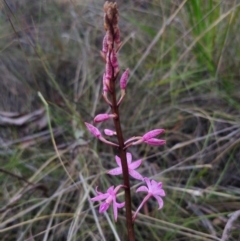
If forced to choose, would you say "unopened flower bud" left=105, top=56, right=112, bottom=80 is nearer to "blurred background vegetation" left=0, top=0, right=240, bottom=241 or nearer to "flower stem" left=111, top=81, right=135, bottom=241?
"flower stem" left=111, top=81, right=135, bottom=241

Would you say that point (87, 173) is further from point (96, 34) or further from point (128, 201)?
point (96, 34)

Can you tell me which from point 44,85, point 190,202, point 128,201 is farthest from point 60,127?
point 128,201

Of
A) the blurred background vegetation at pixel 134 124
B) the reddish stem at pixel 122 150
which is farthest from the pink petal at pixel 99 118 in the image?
the blurred background vegetation at pixel 134 124

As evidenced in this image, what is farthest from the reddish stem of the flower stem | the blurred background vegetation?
the blurred background vegetation

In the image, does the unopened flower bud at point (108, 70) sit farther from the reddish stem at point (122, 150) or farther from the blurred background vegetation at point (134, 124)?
the blurred background vegetation at point (134, 124)

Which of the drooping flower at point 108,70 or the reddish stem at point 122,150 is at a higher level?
the drooping flower at point 108,70

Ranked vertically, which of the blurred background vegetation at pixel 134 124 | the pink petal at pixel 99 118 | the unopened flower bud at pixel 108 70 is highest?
the unopened flower bud at pixel 108 70

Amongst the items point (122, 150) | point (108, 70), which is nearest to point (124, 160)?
point (122, 150)

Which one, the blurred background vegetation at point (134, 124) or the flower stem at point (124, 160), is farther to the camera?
the blurred background vegetation at point (134, 124)

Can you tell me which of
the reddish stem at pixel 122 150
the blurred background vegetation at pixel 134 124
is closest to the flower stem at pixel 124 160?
the reddish stem at pixel 122 150
